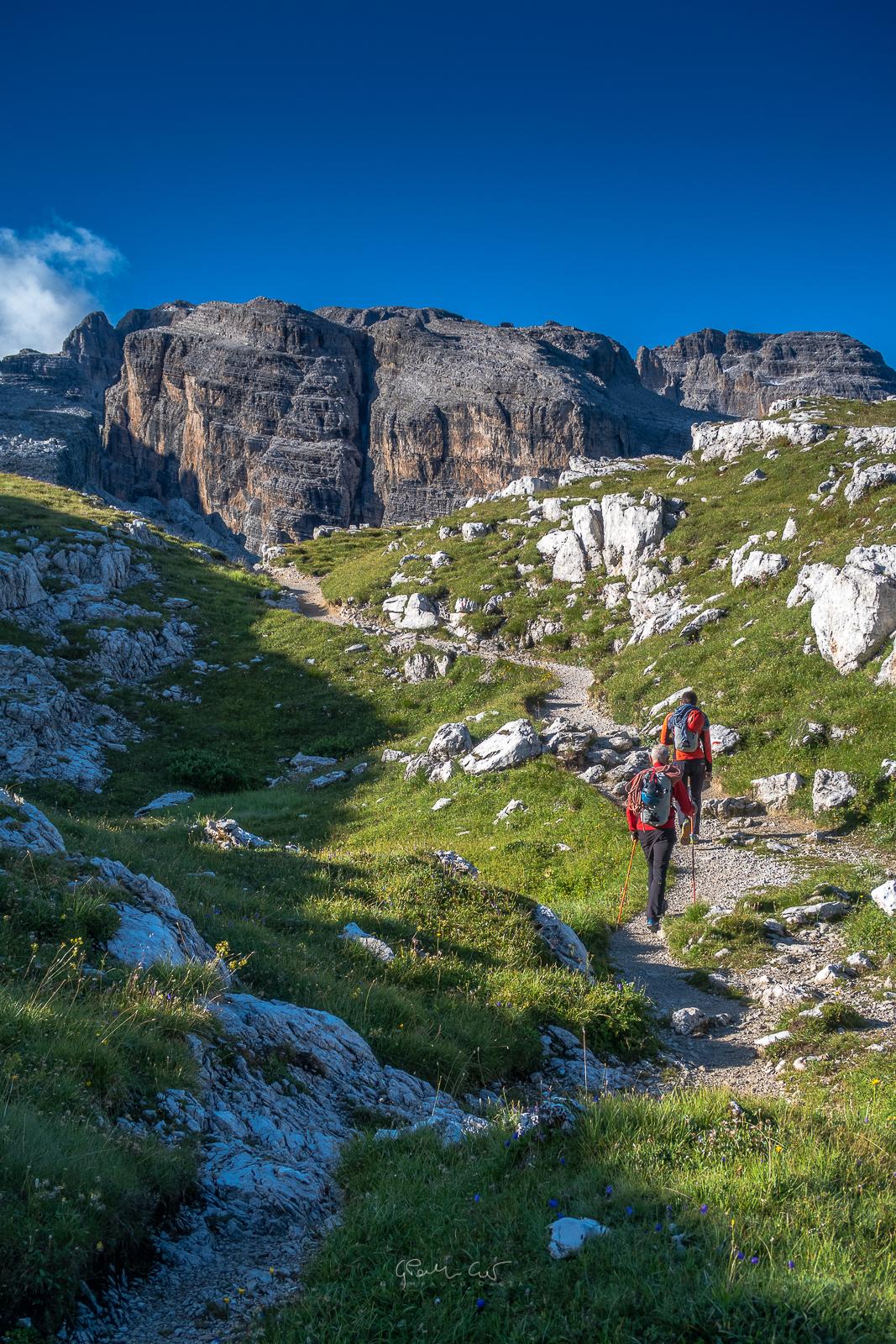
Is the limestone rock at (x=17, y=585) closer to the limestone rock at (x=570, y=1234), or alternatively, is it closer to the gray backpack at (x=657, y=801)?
the gray backpack at (x=657, y=801)

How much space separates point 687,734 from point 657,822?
399cm

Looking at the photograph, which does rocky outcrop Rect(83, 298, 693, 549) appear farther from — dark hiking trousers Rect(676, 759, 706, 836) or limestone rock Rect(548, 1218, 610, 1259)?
limestone rock Rect(548, 1218, 610, 1259)

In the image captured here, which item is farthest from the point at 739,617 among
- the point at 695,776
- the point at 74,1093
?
the point at 74,1093

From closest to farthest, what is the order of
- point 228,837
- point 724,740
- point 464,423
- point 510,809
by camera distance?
1. point 228,837
2. point 724,740
3. point 510,809
4. point 464,423

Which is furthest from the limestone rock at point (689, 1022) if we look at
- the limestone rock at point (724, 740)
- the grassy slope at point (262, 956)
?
the limestone rock at point (724, 740)

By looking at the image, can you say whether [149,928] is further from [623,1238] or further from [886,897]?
[886,897]

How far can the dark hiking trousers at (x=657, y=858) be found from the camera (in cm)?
1370

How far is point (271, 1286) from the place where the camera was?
446 centimetres

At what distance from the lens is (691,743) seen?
17.1 m

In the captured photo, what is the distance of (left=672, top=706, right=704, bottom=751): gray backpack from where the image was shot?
1714 cm

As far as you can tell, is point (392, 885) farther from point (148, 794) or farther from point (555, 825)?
point (148, 794)

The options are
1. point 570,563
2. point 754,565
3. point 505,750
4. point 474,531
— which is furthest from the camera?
point 474,531

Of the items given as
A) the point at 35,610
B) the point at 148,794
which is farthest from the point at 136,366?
the point at 148,794
